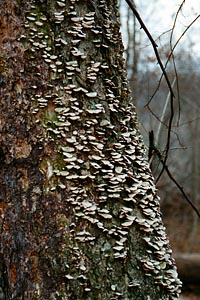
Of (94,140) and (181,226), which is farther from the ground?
(94,140)

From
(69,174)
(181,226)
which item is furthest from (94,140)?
(181,226)

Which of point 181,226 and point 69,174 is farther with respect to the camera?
point 181,226

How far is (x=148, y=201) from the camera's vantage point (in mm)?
1473

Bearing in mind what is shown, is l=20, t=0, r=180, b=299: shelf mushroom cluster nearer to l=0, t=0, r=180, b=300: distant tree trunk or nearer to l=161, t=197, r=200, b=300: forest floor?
l=0, t=0, r=180, b=300: distant tree trunk

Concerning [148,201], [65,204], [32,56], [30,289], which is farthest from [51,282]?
[32,56]

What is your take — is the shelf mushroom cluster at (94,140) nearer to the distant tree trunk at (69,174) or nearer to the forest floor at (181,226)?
the distant tree trunk at (69,174)

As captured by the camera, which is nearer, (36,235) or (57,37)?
(36,235)

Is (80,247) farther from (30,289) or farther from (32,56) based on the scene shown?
(32,56)

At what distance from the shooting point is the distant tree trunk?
133 centimetres

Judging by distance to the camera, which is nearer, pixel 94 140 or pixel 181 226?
pixel 94 140

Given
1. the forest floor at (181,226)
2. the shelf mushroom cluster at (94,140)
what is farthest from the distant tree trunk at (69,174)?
the forest floor at (181,226)

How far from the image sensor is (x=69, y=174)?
1.37 m

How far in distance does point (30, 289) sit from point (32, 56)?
67cm

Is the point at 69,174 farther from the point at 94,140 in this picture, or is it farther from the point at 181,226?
the point at 181,226
